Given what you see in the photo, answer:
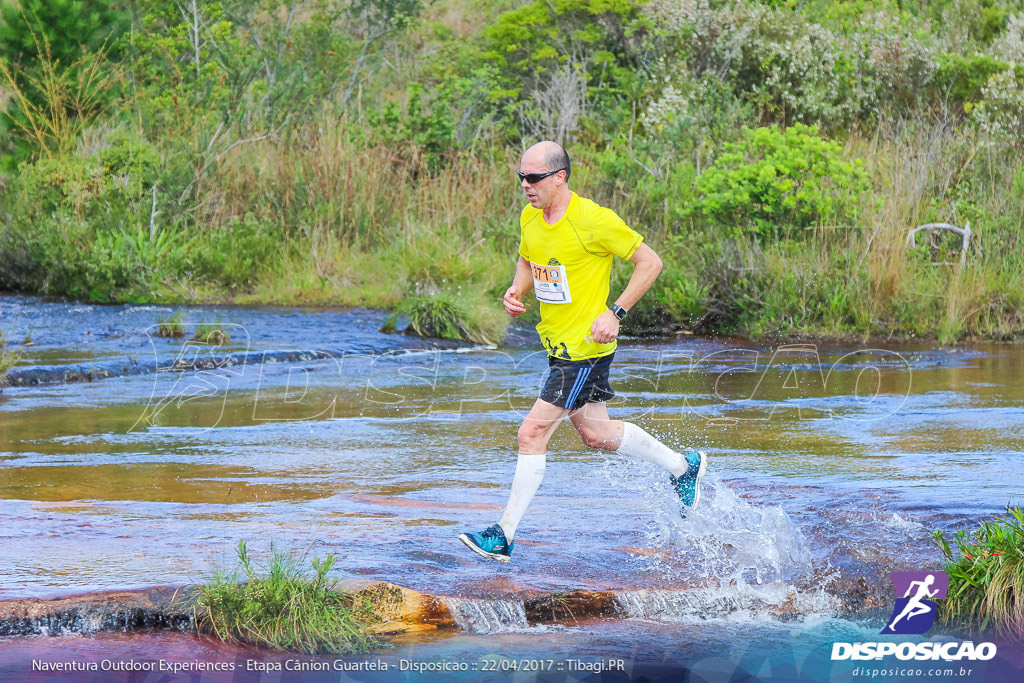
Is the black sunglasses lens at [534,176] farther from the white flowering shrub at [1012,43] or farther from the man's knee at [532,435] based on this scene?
the white flowering shrub at [1012,43]

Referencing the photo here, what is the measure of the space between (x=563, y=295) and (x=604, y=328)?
300 millimetres

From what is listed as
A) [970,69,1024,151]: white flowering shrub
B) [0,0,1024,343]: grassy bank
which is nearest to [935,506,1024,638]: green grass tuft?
[0,0,1024,343]: grassy bank

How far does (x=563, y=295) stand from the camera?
609 centimetres

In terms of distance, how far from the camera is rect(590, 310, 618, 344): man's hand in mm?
5918

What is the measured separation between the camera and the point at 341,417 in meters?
10.8

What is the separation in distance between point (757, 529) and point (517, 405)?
16.2 feet

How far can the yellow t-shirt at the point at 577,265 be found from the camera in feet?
19.8

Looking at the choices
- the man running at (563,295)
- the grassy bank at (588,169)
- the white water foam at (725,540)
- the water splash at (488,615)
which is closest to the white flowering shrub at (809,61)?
the grassy bank at (588,169)

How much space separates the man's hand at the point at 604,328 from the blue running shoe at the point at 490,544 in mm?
1014

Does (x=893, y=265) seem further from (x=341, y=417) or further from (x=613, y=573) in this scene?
(x=613, y=573)

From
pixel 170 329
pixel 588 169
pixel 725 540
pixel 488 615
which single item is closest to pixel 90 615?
pixel 488 615

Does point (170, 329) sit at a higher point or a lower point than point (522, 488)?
lower

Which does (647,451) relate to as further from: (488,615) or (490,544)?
(488,615)

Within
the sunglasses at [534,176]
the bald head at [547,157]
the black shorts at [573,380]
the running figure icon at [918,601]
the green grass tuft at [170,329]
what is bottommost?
the green grass tuft at [170,329]
